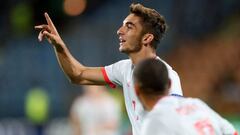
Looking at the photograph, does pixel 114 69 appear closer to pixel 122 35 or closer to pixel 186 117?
pixel 122 35

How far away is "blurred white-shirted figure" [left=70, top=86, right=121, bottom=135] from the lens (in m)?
9.96

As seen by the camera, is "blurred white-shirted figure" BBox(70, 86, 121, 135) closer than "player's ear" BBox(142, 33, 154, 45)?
No

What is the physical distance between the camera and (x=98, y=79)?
6445mm

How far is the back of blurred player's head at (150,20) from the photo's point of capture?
238 inches

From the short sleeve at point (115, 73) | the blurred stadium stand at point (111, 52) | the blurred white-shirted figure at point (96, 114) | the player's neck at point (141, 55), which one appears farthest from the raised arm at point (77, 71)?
the blurred stadium stand at point (111, 52)

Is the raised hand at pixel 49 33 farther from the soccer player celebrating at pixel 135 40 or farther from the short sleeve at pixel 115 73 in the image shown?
the short sleeve at pixel 115 73

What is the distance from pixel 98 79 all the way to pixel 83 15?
972 cm

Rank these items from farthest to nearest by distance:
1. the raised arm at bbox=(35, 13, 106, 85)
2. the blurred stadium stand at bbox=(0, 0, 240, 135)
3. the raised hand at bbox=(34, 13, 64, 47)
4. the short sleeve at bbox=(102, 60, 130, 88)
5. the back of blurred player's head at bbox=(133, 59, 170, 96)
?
the blurred stadium stand at bbox=(0, 0, 240, 135), the raised arm at bbox=(35, 13, 106, 85), the short sleeve at bbox=(102, 60, 130, 88), the raised hand at bbox=(34, 13, 64, 47), the back of blurred player's head at bbox=(133, 59, 170, 96)

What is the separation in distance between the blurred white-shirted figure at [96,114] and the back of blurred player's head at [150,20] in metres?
3.91

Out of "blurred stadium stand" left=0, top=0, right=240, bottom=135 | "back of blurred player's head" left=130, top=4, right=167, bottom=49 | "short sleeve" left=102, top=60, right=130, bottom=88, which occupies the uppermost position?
"back of blurred player's head" left=130, top=4, right=167, bottom=49

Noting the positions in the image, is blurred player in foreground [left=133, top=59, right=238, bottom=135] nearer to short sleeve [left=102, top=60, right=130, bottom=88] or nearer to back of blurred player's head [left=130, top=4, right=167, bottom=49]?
back of blurred player's head [left=130, top=4, right=167, bottom=49]

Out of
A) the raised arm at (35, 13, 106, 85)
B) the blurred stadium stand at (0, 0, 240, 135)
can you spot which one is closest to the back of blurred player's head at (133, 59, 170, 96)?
the raised arm at (35, 13, 106, 85)

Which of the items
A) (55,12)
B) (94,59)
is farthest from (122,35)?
(55,12)

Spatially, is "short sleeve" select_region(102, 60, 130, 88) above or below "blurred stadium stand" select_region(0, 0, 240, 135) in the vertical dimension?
above
